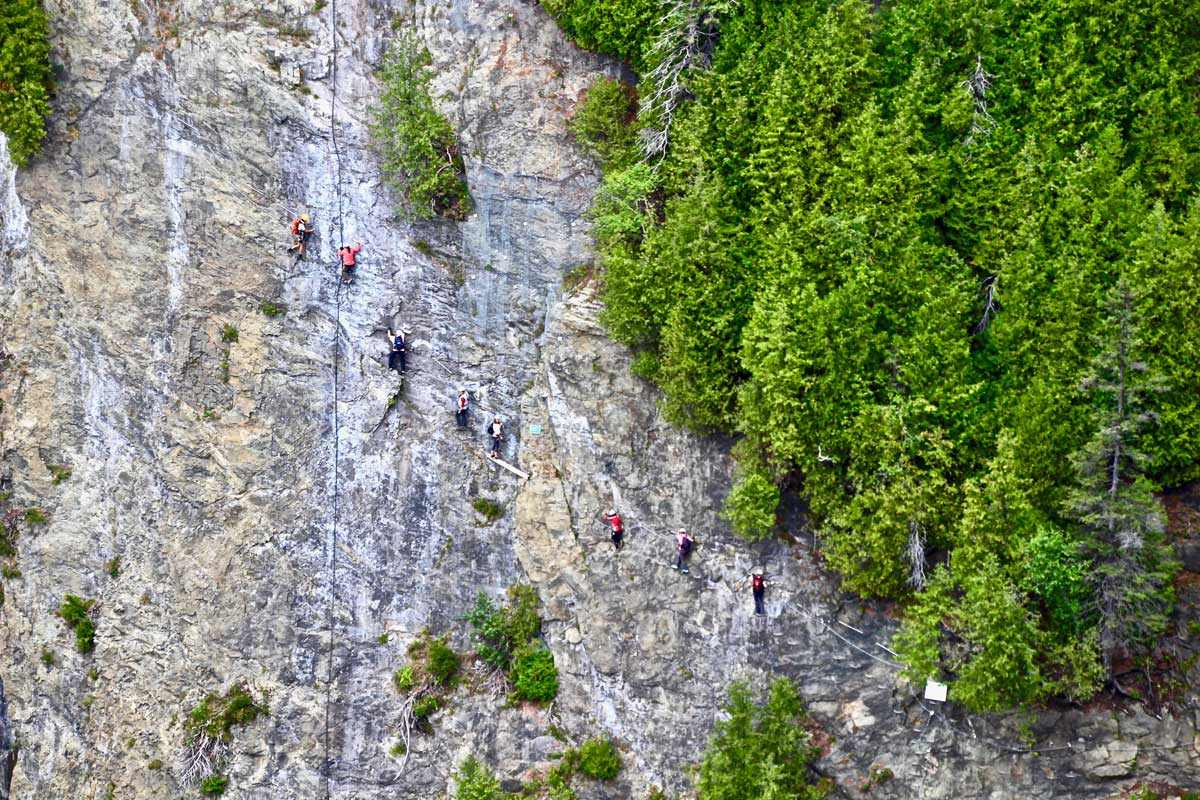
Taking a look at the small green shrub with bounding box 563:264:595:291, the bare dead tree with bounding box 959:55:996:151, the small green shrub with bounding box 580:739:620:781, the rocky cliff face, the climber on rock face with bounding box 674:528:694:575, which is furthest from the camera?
the rocky cliff face

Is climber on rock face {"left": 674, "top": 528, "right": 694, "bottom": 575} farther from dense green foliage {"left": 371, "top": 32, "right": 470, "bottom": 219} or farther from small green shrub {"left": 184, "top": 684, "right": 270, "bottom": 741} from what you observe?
small green shrub {"left": 184, "top": 684, "right": 270, "bottom": 741}

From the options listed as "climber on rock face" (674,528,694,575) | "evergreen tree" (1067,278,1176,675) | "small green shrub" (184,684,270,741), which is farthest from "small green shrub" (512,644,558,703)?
"evergreen tree" (1067,278,1176,675)

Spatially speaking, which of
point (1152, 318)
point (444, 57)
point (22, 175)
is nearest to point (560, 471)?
point (444, 57)

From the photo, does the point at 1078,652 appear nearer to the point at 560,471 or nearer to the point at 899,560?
the point at 899,560

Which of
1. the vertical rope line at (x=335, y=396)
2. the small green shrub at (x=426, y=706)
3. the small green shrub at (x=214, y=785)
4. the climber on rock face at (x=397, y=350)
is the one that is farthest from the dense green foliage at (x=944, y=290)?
the small green shrub at (x=214, y=785)

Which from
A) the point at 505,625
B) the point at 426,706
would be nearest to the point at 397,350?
the point at 505,625

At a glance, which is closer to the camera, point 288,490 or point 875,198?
point 875,198
